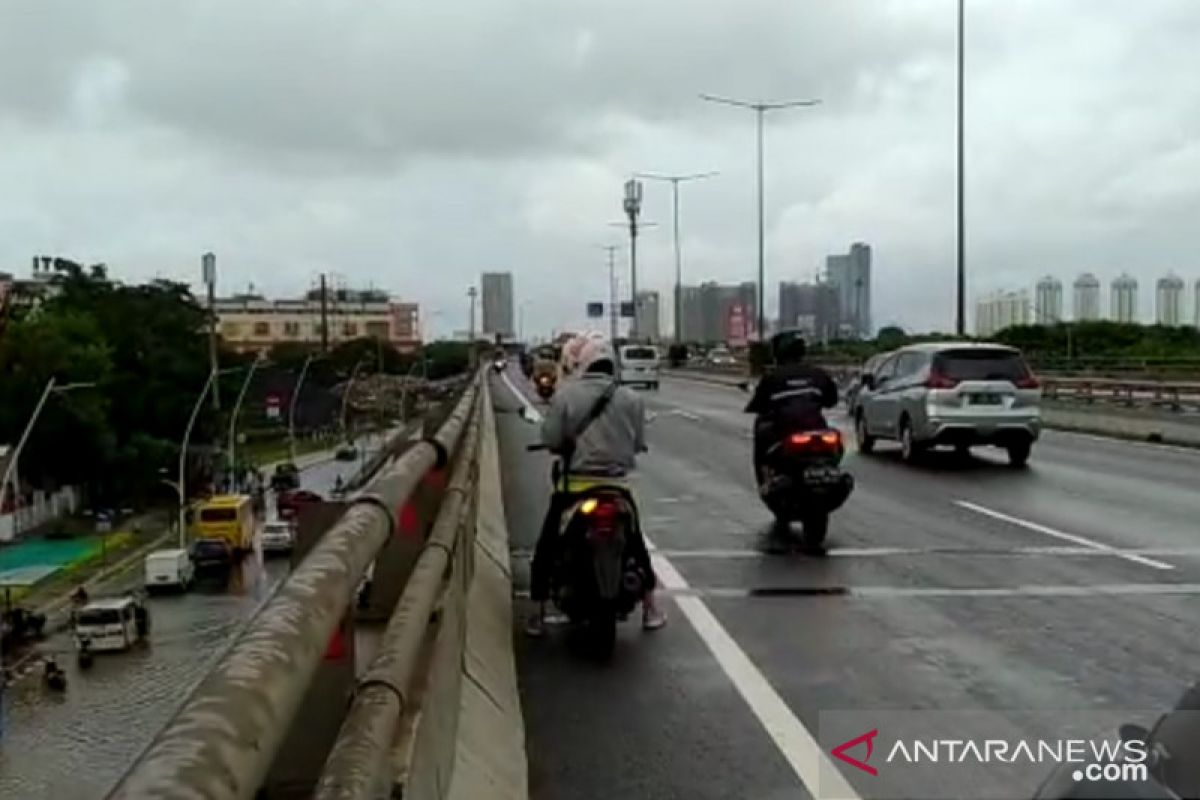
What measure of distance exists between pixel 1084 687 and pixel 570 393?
3.54m

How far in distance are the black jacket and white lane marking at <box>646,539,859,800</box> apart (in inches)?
138

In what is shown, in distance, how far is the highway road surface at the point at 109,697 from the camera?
33.0 feet

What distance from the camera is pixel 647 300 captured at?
117 m

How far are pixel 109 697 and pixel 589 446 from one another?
576 centimetres

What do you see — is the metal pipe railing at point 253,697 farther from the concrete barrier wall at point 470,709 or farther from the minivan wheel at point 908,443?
the minivan wheel at point 908,443

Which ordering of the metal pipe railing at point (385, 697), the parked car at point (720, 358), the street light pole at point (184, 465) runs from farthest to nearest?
the parked car at point (720, 358), the street light pole at point (184, 465), the metal pipe railing at point (385, 697)

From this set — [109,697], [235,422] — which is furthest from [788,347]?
[235,422]

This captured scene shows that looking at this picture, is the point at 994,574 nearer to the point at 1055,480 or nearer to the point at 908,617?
the point at 908,617

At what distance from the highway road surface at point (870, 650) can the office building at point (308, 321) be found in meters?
35.9

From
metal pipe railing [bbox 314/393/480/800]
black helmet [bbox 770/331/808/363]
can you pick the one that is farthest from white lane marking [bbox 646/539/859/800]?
black helmet [bbox 770/331/808/363]

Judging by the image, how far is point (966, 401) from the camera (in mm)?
22734

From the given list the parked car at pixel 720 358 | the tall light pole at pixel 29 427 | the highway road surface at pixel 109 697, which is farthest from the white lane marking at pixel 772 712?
the parked car at pixel 720 358

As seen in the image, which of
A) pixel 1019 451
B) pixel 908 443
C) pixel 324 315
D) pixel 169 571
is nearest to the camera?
pixel 169 571

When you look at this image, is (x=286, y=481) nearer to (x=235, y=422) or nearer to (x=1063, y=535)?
(x=1063, y=535)
